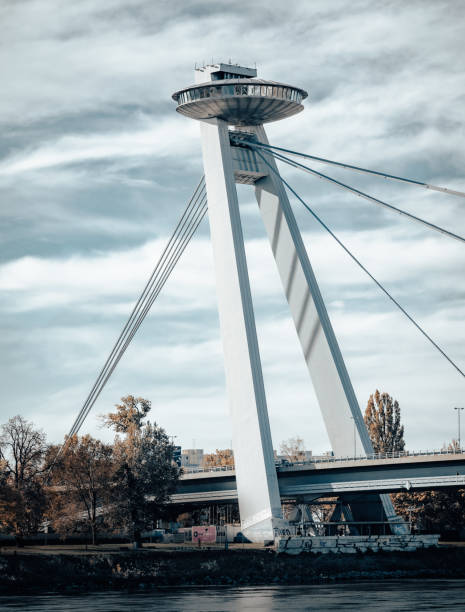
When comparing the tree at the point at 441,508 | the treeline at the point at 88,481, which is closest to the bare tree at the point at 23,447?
the treeline at the point at 88,481

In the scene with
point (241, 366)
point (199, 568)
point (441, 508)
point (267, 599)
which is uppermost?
point (241, 366)

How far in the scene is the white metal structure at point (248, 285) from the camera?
75.2 metres

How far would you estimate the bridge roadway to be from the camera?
76.1m

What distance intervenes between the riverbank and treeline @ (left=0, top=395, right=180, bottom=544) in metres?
7.80

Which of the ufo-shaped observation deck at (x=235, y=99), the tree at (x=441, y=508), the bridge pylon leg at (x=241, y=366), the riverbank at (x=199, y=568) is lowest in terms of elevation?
the riverbank at (x=199, y=568)

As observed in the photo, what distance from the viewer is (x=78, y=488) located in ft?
263

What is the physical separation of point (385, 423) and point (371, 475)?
35.8 metres

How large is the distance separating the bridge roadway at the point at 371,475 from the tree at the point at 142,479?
558 cm

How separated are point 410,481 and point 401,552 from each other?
19.5ft

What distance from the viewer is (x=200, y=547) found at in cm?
7488

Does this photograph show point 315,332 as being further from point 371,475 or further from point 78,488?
point 78,488

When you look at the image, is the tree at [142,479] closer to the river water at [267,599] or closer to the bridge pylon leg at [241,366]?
the bridge pylon leg at [241,366]

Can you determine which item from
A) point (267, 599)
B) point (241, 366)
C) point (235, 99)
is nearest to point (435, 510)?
point (241, 366)

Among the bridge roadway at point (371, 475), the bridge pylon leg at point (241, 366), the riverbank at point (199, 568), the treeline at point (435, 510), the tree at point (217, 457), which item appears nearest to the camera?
the riverbank at point (199, 568)
